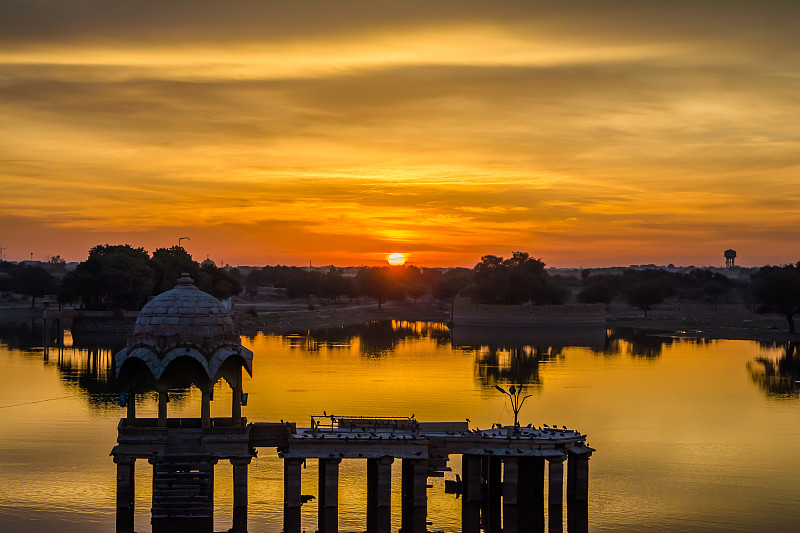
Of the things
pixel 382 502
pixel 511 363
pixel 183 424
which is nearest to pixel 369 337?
pixel 511 363

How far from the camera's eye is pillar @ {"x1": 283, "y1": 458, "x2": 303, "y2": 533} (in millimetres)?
40562

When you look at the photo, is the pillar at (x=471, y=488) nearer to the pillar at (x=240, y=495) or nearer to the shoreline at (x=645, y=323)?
the pillar at (x=240, y=495)

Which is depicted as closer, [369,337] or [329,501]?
[329,501]

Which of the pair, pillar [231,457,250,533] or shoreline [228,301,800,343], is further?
shoreline [228,301,800,343]

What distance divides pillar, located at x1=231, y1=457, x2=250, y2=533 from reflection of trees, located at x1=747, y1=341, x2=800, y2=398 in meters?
58.6

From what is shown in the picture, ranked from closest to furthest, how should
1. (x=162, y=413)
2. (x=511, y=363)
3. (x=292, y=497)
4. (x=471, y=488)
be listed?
(x=292, y=497)
(x=162, y=413)
(x=471, y=488)
(x=511, y=363)

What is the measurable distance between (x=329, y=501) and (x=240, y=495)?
3.58 metres

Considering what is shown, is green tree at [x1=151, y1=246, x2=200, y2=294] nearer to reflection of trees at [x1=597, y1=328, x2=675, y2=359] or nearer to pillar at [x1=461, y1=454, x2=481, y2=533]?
reflection of trees at [x1=597, y1=328, x2=675, y2=359]

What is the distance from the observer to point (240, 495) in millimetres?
41312

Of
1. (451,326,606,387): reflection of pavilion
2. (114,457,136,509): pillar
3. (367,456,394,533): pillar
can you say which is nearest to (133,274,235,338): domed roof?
(114,457,136,509): pillar

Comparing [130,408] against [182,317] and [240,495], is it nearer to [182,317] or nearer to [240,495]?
[182,317]

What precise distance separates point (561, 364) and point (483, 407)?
40102 mm

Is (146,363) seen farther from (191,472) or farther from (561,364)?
(561,364)

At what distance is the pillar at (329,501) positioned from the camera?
134 ft
